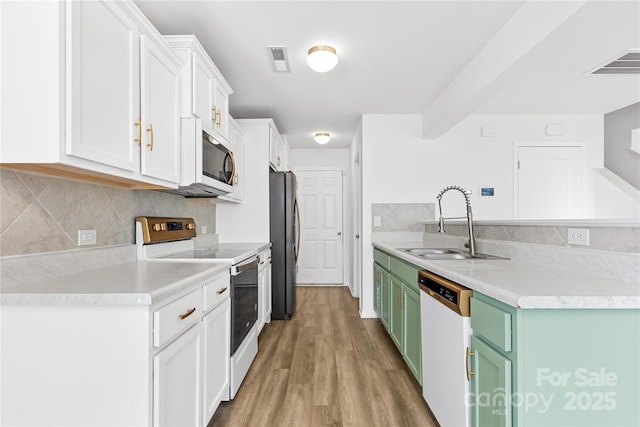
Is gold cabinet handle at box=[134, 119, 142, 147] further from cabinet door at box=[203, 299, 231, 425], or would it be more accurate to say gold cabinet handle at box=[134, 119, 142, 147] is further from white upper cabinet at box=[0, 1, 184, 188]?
cabinet door at box=[203, 299, 231, 425]

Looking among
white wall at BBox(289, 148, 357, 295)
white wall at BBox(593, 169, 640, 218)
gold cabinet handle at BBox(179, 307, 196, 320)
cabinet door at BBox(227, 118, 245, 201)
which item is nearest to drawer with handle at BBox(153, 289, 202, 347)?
gold cabinet handle at BBox(179, 307, 196, 320)

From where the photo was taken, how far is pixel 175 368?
4.26 ft

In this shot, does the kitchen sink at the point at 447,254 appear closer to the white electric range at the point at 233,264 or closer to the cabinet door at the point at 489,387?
Result: the cabinet door at the point at 489,387

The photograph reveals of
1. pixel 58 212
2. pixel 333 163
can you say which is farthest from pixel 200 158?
pixel 333 163

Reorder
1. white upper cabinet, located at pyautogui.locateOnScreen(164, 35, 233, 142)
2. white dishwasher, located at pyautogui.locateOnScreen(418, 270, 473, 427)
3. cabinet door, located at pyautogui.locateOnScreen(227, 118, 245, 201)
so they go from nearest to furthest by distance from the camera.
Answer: white dishwasher, located at pyautogui.locateOnScreen(418, 270, 473, 427) < white upper cabinet, located at pyautogui.locateOnScreen(164, 35, 233, 142) < cabinet door, located at pyautogui.locateOnScreen(227, 118, 245, 201)

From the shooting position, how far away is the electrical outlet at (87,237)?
160cm

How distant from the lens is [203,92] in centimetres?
217

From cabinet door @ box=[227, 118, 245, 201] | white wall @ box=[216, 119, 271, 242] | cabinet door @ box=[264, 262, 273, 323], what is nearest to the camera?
cabinet door @ box=[227, 118, 245, 201]

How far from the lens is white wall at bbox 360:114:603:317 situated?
12.6 ft

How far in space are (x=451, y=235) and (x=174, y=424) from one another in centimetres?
257

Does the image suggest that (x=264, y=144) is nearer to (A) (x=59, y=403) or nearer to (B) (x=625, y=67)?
(A) (x=59, y=403)

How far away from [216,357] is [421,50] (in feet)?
8.11

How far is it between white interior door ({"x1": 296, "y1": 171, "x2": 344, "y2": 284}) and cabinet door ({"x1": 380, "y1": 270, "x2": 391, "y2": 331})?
2.35 meters

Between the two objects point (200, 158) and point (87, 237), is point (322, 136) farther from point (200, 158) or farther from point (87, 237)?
point (87, 237)
